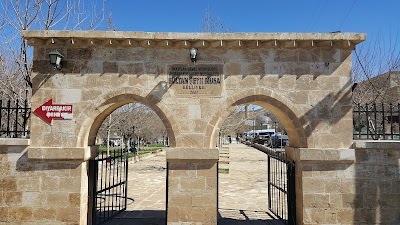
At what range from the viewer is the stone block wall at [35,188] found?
232 inches

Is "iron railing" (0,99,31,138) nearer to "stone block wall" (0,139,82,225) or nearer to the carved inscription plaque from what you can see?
"stone block wall" (0,139,82,225)

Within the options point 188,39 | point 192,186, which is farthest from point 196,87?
point 192,186

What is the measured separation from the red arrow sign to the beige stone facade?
0.10 m

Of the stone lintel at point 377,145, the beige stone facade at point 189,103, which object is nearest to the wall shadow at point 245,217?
the beige stone facade at point 189,103

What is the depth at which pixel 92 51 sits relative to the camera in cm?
614

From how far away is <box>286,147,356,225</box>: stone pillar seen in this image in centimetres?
595

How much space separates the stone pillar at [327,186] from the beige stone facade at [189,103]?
20 millimetres

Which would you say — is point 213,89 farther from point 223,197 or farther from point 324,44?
point 223,197

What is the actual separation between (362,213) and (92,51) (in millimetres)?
6440

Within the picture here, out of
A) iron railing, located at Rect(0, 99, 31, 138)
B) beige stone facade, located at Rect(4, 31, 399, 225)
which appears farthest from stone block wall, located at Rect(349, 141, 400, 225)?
iron railing, located at Rect(0, 99, 31, 138)

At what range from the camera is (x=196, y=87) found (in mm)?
6141

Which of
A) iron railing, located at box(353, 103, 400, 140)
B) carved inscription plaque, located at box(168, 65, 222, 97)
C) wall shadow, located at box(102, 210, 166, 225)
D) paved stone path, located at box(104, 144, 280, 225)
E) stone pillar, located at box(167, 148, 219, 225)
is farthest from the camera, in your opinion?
paved stone path, located at box(104, 144, 280, 225)

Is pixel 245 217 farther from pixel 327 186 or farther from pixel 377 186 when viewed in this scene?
pixel 377 186

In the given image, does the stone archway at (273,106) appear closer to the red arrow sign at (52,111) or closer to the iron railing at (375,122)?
the iron railing at (375,122)
